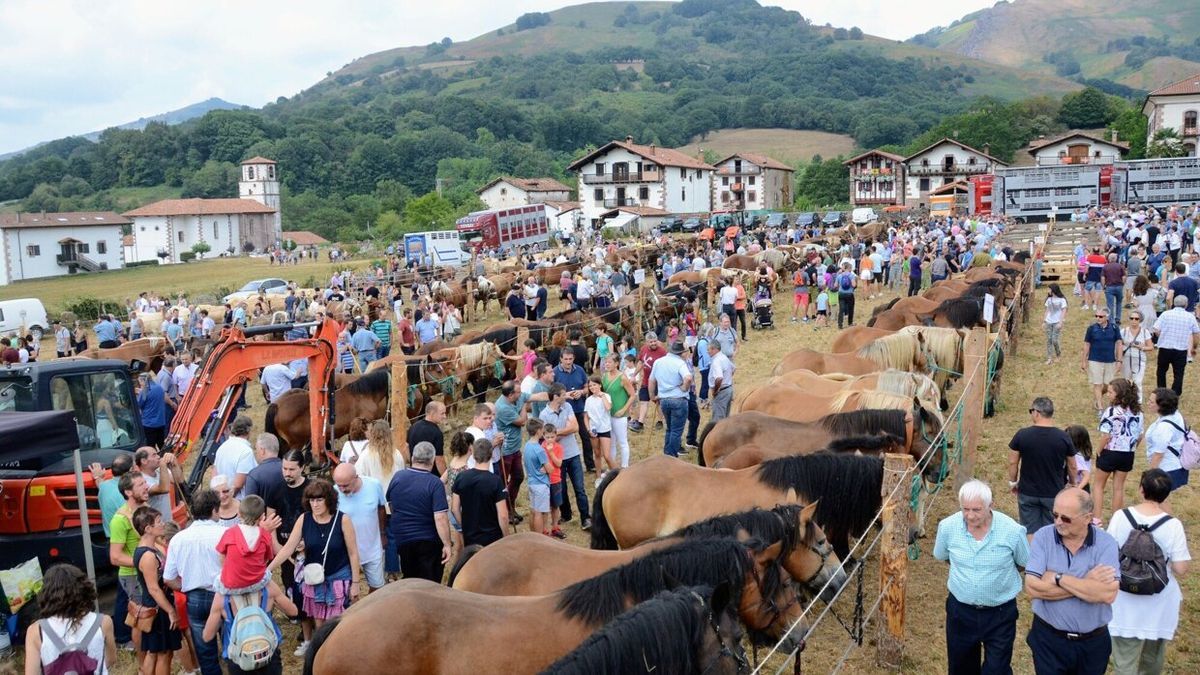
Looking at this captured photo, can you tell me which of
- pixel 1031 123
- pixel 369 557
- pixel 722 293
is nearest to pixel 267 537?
pixel 369 557

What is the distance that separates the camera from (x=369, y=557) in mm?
6480

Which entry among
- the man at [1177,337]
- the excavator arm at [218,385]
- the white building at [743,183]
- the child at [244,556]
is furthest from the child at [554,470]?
the white building at [743,183]

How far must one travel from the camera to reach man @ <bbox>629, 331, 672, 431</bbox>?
1175 cm

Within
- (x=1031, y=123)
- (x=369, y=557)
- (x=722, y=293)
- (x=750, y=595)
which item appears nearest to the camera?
(x=750, y=595)

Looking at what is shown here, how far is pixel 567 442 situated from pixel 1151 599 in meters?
5.42

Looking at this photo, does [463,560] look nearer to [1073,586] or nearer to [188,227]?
[1073,586]

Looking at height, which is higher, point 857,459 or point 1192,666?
point 857,459

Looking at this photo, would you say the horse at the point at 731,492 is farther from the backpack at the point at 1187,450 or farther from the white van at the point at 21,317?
the white van at the point at 21,317

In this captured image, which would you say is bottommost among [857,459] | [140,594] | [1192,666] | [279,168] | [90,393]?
A: [1192,666]

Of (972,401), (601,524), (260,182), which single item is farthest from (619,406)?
(260,182)

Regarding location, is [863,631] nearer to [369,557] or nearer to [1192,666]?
[1192,666]

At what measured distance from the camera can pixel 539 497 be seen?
27.1 feet

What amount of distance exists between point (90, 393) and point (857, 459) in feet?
22.4

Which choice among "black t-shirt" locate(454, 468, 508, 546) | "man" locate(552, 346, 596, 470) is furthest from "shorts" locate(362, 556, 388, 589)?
"man" locate(552, 346, 596, 470)
